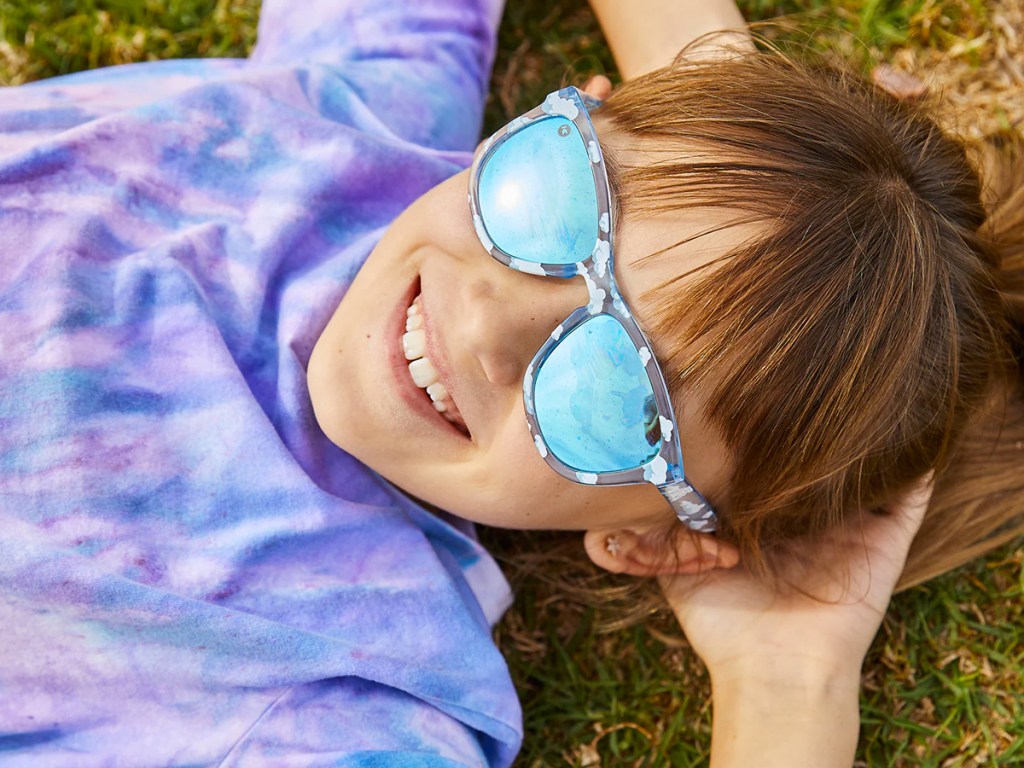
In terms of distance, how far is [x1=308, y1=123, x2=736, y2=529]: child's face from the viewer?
1766mm

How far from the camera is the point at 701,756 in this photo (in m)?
2.58

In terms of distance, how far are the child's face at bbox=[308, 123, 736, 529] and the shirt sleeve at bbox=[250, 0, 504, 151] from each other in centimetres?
68

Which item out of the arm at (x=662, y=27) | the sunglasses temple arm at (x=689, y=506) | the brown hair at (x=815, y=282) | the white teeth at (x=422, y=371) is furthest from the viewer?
the arm at (x=662, y=27)

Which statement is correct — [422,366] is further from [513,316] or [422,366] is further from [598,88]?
[598,88]

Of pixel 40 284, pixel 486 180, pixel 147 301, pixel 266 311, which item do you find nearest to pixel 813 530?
pixel 486 180

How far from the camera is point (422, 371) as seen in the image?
1949mm

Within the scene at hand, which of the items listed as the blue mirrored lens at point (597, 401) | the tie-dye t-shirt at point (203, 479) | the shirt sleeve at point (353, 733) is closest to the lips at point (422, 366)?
the blue mirrored lens at point (597, 401)

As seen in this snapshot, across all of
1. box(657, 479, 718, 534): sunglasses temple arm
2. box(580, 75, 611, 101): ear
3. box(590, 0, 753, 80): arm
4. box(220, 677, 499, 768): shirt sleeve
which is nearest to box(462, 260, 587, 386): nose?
box(657, 479, 718, 534): sunglasses temple arm

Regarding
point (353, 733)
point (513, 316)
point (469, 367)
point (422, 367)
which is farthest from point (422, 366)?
point (353, 733)

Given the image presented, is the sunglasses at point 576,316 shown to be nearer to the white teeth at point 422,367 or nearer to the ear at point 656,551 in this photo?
the white teeth at point 422,367

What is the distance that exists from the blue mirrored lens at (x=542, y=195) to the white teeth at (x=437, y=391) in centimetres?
37

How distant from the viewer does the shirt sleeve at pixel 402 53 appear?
260 centimetres

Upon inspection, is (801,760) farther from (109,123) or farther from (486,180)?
(109,123)

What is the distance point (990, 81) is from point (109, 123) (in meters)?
2.88
